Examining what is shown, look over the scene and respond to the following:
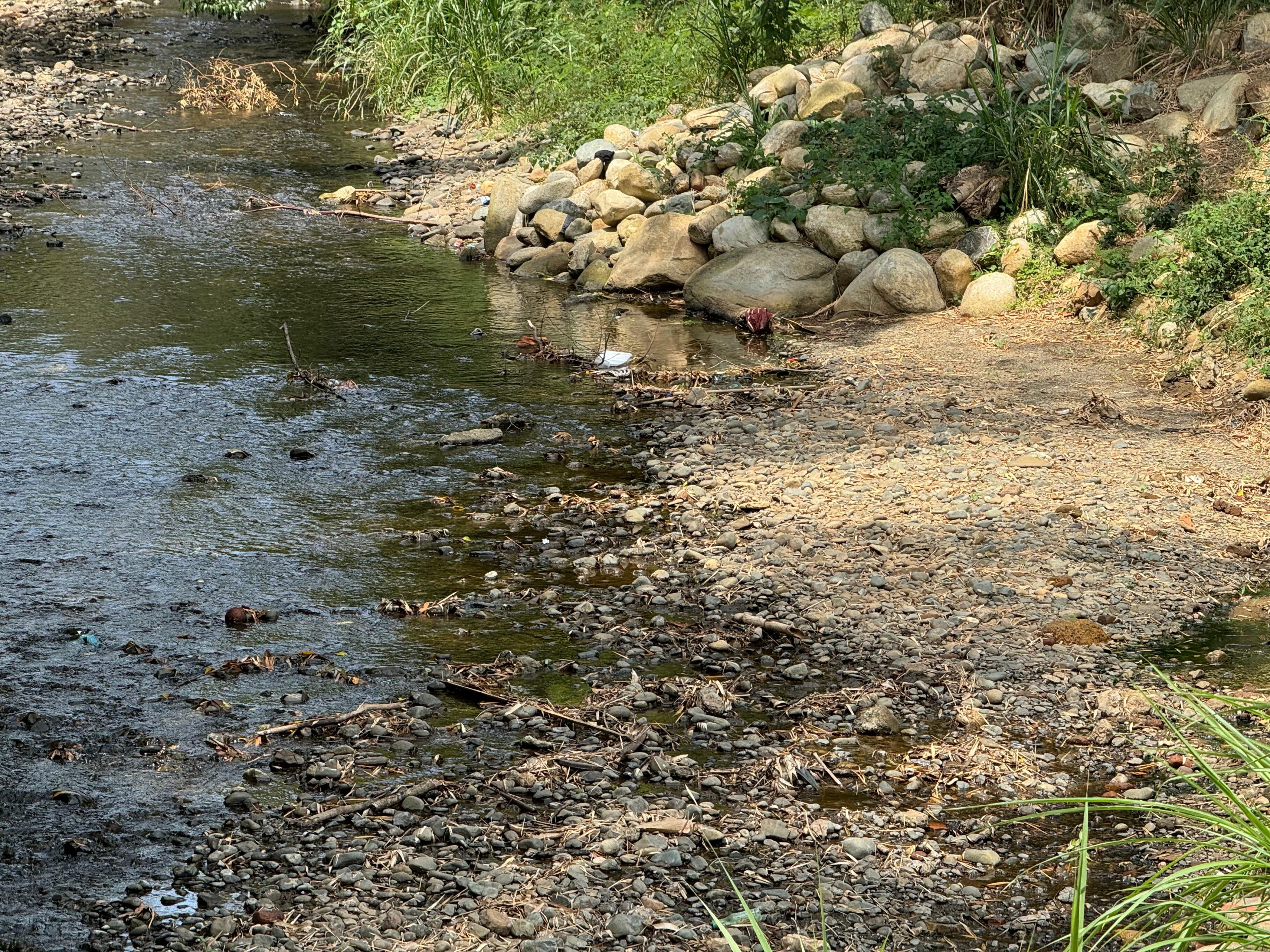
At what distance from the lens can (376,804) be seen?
3.54 m

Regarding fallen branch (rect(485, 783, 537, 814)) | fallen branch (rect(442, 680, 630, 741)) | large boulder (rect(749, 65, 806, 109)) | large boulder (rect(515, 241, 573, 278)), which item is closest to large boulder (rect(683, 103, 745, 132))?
large boulder (rect(749, 65, 806, 109))

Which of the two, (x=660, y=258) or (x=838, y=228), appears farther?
(x=660, y=258)

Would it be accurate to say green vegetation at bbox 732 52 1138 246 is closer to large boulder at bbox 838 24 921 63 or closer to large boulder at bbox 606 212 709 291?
large boulder at bbox 606 212 709 291

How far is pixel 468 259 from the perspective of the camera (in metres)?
10.2

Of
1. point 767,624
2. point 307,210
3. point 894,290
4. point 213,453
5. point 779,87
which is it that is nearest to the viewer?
point 767,624

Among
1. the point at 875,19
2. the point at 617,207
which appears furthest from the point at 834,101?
the point at 617,207

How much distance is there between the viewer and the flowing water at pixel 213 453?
387cm

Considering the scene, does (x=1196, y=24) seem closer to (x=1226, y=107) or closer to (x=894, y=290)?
(x=1226, y=107)

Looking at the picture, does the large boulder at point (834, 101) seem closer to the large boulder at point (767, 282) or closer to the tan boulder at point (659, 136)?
the tan boulder at point (659, 136)

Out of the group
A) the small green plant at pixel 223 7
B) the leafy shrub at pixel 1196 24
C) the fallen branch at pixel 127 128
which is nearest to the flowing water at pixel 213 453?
the fallen branch at pixel 127 128

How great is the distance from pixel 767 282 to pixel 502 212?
289 centimetres

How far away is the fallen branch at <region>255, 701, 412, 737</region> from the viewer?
12.8ft

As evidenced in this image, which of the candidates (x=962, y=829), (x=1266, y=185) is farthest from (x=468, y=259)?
(x=962, y=829)

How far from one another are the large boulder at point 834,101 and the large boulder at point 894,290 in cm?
187
